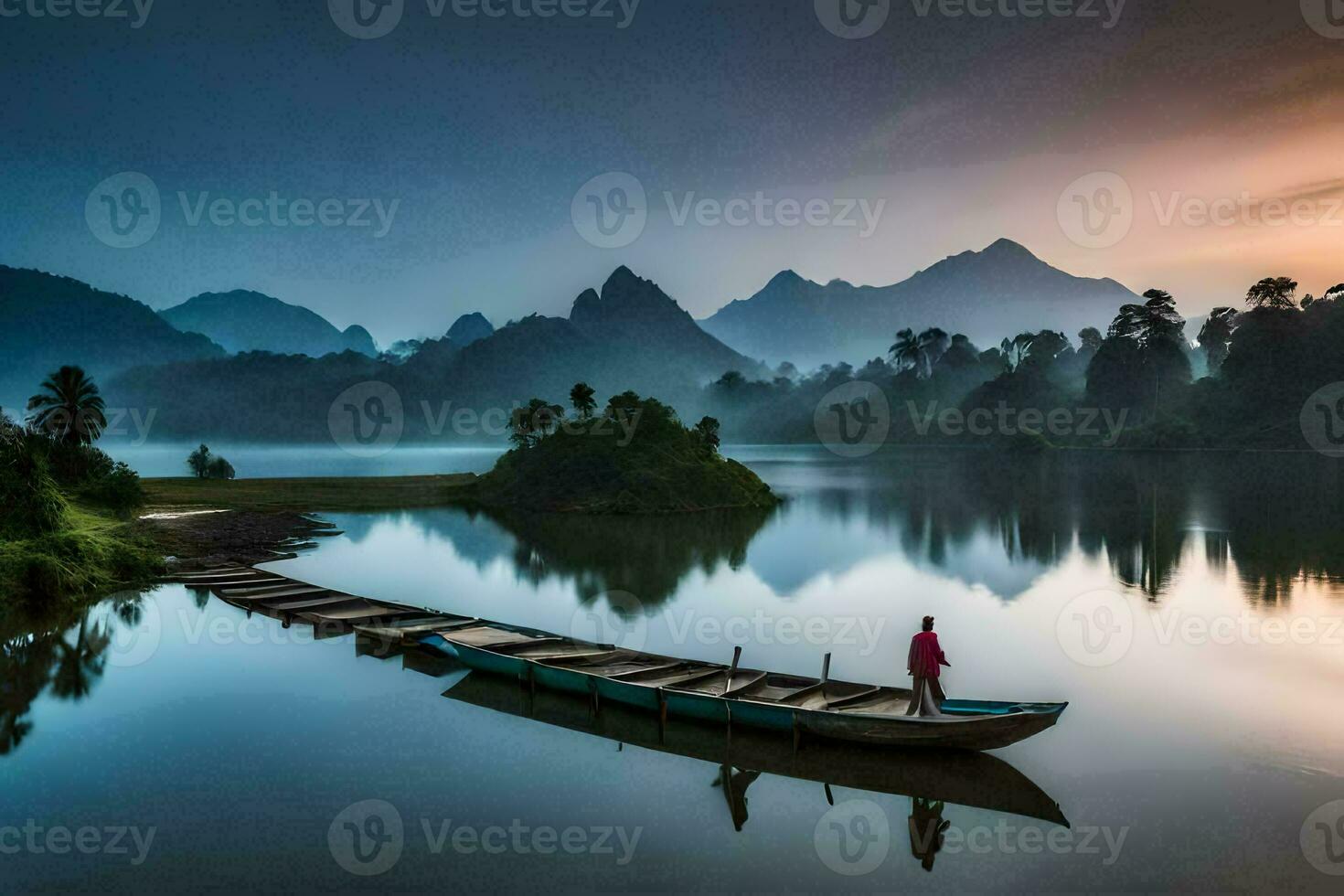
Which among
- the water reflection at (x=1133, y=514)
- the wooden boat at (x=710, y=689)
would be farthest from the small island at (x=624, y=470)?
the wooden boat at (x=710, y=689)

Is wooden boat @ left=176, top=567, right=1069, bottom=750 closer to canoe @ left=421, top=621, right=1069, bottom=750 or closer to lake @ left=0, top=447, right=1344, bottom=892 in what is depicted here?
canoe @ left=421, top=621, right=1069, bottom=750

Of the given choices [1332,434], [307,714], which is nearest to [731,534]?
[307,714]

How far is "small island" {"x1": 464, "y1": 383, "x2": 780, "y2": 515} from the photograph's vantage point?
6438 centimetres

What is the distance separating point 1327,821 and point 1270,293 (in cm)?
15629

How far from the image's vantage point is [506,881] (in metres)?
11.9

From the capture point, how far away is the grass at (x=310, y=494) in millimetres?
62281
